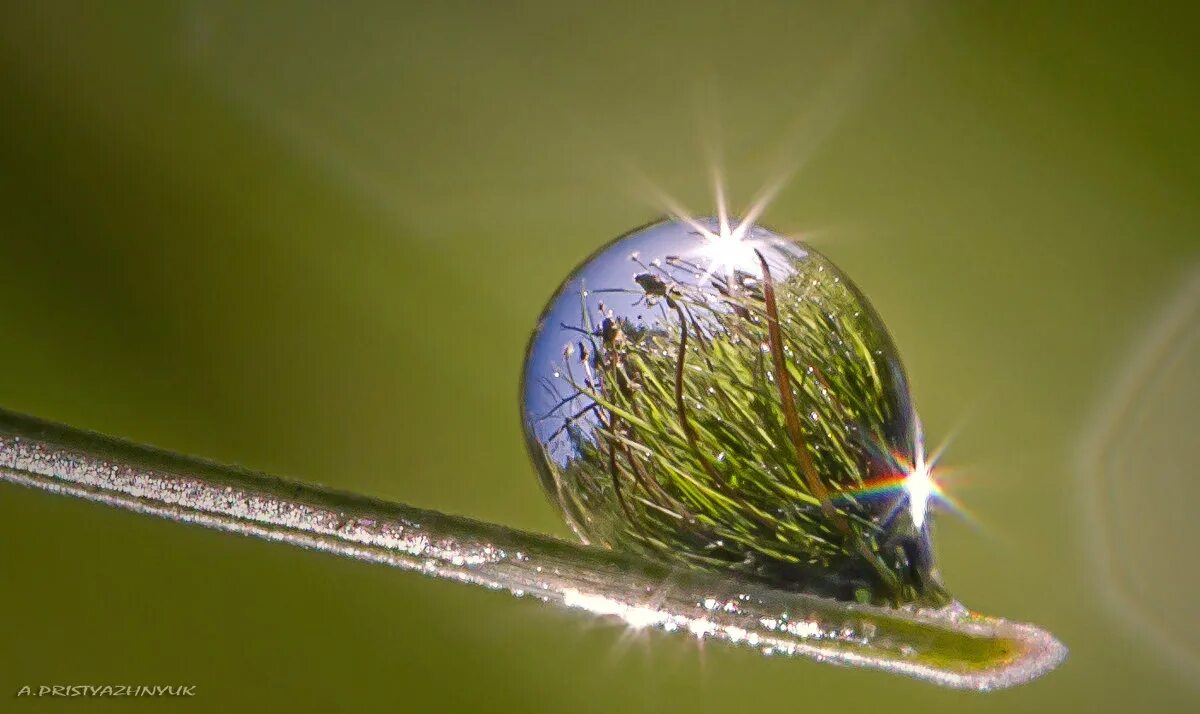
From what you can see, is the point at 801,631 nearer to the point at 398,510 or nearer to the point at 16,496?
the point at 398,510

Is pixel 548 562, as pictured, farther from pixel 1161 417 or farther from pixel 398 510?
pixel 1161 417

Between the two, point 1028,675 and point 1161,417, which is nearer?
point 1028,675

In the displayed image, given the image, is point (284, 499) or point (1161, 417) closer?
point (284, 499)

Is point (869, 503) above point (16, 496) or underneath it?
underneath

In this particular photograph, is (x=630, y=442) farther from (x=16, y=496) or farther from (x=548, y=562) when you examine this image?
(x=16, y=496)

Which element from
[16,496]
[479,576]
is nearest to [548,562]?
[479,576]

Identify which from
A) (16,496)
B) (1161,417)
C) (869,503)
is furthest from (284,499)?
(1161,417)

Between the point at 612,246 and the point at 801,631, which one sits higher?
the point at 612,246

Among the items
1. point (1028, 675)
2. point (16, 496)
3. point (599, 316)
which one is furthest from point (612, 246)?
point (16, 496)
